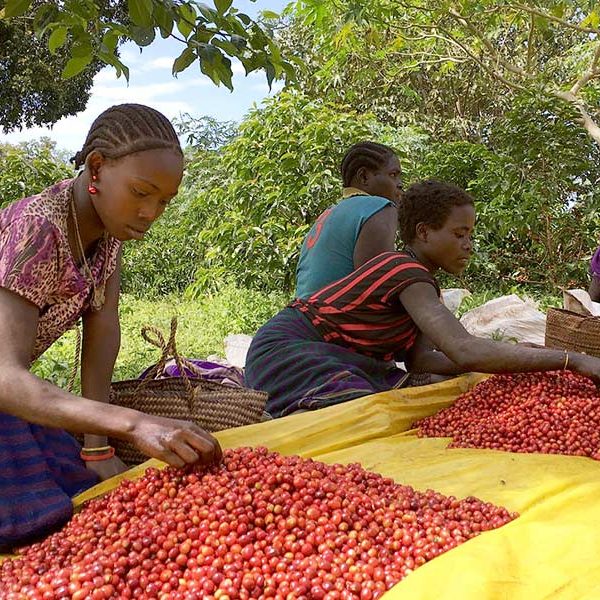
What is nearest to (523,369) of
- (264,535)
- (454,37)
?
(264,535)

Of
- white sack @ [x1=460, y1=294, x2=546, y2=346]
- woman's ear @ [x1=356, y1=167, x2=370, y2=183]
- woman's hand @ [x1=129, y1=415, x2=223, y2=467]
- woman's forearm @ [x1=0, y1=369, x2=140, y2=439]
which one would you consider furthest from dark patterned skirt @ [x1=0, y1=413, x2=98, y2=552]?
white sack @ [x1=460, y1=294, x2=546, y2=346]

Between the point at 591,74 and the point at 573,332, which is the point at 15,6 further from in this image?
the point at 591,74

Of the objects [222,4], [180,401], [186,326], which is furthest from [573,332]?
[186,326]

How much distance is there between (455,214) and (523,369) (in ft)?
2.55

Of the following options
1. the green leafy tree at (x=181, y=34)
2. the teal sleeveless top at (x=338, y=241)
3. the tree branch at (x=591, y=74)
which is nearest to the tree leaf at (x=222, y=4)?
the green leafy tree at (x=181, y=34)

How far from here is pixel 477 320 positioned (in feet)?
17.7

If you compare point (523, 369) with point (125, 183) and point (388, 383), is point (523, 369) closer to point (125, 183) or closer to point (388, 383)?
point (388, 383)

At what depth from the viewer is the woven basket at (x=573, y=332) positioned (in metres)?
3.71

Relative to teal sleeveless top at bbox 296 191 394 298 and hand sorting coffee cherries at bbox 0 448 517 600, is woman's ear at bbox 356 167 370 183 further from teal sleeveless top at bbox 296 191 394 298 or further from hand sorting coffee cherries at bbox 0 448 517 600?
hand sorting coffee cherries at bbox 0 448 517 600

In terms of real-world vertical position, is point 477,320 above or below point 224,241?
below

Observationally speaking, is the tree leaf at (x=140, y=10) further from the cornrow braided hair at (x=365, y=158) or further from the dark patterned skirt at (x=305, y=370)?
the cornrow braided hair at (x=365, y=158)

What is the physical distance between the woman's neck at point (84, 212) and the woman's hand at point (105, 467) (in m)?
0.69

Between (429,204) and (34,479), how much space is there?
199 centimetres

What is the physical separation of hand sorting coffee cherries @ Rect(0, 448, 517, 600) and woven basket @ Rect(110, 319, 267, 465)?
614mm
